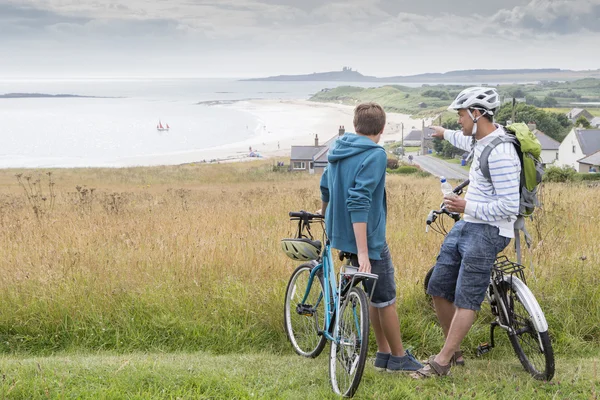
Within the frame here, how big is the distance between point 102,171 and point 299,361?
179ft

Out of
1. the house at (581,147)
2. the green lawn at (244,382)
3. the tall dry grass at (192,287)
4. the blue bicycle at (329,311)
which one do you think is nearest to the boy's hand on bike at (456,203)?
the blue bicycle at (329,311)

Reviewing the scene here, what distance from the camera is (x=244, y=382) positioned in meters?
4.20

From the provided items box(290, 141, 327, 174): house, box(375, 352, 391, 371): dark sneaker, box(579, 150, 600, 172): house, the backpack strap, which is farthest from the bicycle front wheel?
box(290, 141, 327, 174): house

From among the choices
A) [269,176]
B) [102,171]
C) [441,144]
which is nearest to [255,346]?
[269,176]

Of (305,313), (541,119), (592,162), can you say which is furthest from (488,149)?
(541,119)

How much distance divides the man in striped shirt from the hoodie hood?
68 cm

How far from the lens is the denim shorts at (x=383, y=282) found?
4.38 m

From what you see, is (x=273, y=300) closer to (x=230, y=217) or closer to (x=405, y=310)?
(x=405, y=310)

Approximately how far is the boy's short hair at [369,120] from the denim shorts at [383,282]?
0.86m

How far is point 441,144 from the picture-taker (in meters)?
89.1

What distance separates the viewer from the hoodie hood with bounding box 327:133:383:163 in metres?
4.12

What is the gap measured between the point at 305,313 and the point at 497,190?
1.97 m

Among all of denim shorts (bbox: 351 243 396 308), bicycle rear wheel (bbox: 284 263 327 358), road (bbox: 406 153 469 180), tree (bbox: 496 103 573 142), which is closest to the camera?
denim shorts (bbox: 351 243 396 308)

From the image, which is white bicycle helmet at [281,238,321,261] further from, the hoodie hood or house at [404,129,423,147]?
house at [404,129,423,147]
